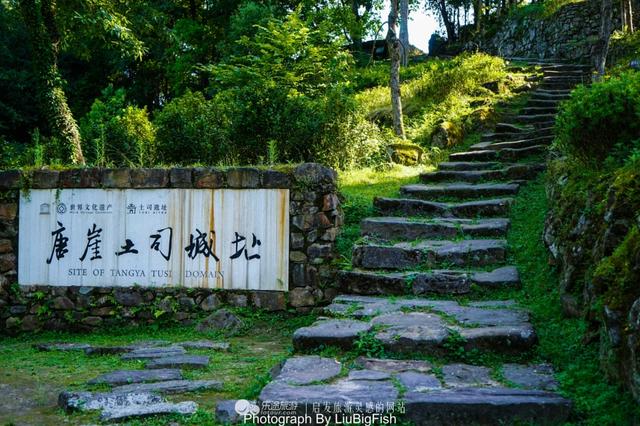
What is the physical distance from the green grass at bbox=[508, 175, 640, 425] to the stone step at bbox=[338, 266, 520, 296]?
0.70 feet

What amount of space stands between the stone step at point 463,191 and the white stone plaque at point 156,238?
226cm

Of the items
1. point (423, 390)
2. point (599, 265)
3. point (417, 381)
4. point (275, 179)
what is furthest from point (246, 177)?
point (599, 265)

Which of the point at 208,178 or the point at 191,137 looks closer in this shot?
the point at 208,178

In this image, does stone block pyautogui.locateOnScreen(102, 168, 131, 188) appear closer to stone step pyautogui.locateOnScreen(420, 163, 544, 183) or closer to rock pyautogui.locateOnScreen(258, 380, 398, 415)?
rock pyautogui.locateOnScreen(258, 380, 398, 415)

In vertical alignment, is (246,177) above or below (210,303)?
above

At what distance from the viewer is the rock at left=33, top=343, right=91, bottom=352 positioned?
646 cm

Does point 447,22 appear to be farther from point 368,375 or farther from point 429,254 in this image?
point 368,375

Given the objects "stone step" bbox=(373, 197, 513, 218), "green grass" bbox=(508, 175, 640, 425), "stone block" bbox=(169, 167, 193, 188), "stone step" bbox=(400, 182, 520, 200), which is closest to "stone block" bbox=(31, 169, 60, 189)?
"stone block" bbox=(169, 167, 193, 188)

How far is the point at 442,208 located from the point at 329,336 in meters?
3.76

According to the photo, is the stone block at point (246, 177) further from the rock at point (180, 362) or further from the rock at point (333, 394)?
the rock at point (333, 394)

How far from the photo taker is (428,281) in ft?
19.1

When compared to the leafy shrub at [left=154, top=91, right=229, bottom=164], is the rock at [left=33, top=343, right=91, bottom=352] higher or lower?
lower

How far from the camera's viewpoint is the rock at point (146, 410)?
3908 mm

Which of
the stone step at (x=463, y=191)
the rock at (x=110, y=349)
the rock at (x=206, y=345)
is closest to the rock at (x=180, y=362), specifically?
the rock at (x=206, y=345)
